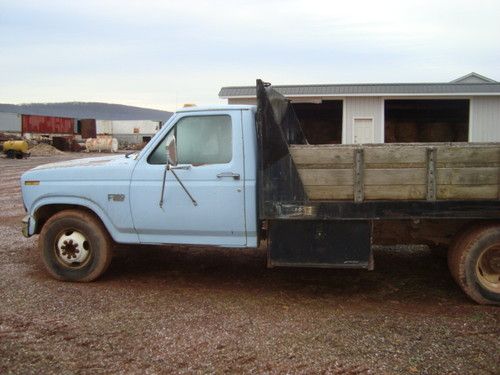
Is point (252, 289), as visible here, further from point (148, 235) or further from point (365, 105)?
point (365, 105)

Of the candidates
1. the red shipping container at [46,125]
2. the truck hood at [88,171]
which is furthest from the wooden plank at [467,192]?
the red shipping container at [46,125]

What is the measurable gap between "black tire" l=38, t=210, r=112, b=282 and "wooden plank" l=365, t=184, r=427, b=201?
302 centimetres

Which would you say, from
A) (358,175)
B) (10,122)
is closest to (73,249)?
(358,175)

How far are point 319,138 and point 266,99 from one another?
16820 millimetres

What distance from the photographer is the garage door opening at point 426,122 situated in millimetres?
20734

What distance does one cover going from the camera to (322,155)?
491 cm

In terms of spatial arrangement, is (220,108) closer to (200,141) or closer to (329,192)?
(200,141)

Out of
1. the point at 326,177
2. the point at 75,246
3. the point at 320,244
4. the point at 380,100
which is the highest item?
the point at 380,100

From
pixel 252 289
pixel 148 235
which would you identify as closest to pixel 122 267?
pixel 148 235

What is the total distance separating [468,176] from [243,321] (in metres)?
2.53

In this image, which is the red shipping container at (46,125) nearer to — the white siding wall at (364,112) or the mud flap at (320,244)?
the white siding wall at (364,112)

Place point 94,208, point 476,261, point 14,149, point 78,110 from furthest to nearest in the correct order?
1. point 78,110
2. point 14,149
3. point 94,208
4. point 476,261

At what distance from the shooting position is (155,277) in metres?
6.23

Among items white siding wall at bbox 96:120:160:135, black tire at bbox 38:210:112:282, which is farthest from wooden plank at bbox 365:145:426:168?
white siding wall at bbox 96:120:160:135
